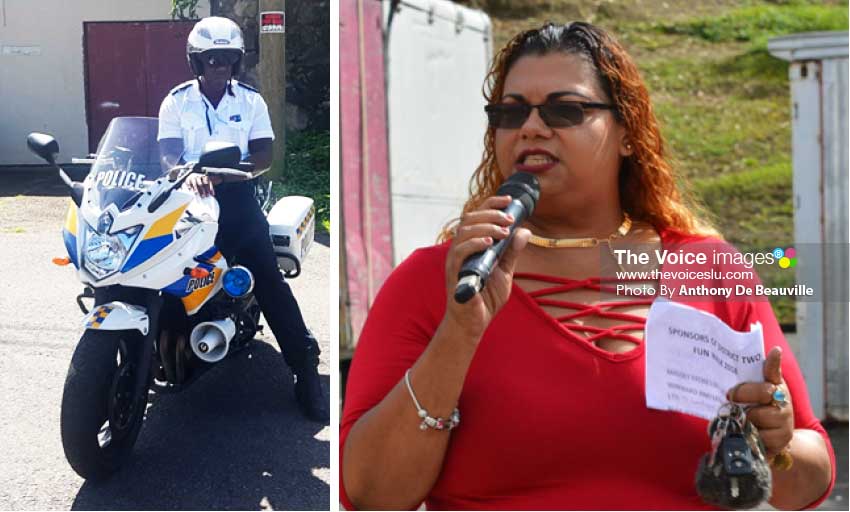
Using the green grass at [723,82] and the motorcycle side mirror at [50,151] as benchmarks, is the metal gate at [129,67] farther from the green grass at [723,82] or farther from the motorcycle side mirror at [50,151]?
the green grass at [723,82]

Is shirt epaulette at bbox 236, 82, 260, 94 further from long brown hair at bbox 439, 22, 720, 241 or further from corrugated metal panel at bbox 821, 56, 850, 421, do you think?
corrugated metal panel at bbox 821, 56, 850, 421

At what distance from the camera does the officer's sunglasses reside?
2.80m

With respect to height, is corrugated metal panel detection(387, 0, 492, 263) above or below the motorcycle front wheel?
above

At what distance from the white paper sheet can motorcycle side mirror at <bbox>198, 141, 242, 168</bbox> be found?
135cm

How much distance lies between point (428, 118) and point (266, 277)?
2459 millimetres

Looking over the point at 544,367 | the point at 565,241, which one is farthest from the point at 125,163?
the point at 544,367

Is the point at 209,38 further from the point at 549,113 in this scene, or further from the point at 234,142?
the point at 549,113

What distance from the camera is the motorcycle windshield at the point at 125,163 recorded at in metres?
2.82

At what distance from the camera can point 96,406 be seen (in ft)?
8.98

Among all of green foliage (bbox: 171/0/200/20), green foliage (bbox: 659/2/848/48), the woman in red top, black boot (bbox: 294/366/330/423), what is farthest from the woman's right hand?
green foliage (bbox: 659/2/848/48)

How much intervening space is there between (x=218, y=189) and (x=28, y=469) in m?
0.90

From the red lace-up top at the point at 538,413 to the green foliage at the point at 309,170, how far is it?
1.08 metres

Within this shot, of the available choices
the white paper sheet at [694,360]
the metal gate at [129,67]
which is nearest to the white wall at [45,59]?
the metal gate at [129,67]

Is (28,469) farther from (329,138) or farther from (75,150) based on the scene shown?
(329,138)
